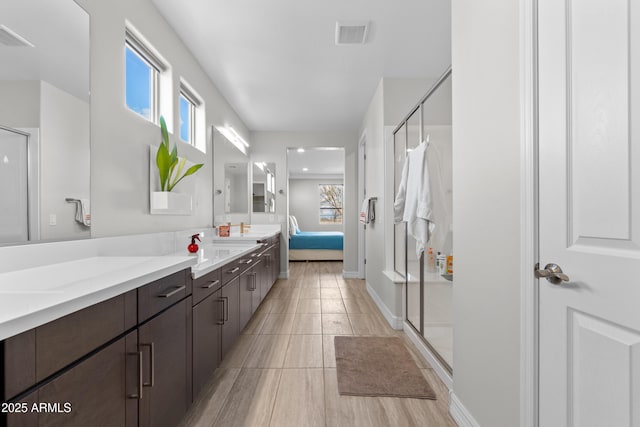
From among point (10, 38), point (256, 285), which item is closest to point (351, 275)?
point (256, 285)

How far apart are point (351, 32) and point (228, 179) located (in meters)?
2.49

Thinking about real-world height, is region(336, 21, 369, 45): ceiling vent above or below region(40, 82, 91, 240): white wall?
above

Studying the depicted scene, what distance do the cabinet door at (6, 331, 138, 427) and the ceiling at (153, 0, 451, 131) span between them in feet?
7.67

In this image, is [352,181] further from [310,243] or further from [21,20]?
[21,20]

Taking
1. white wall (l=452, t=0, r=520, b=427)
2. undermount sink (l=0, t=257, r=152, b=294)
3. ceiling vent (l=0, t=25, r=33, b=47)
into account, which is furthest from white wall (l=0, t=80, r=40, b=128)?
white wall (l=452, t=0, r=520, b=427)

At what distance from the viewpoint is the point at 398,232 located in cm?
339

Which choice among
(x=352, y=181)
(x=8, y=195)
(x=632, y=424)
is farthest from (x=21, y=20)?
(x=352, y=181)

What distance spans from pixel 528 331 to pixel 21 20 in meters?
2.38

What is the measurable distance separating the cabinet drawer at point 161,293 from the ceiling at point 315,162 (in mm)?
4974

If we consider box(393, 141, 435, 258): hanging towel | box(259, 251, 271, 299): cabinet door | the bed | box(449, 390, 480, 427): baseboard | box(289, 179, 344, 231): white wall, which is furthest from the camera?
box(289, 179, 344, 231): white wall

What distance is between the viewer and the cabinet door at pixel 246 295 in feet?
8.83

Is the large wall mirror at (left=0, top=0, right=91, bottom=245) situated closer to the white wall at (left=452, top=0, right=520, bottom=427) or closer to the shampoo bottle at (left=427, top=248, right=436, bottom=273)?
the white wall at (left=452, top=0, right=520, bottom=427)

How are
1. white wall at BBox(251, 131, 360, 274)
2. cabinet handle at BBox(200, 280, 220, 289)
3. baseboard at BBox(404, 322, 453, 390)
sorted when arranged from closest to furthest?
cabinet handle at BBox(200, 280, 220, 289) < baseboard at BBox(404, 322, 453, 390) < white wall at BBox(251, 131, 360, 274)

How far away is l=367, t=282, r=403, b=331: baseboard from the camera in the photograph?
3107mm
